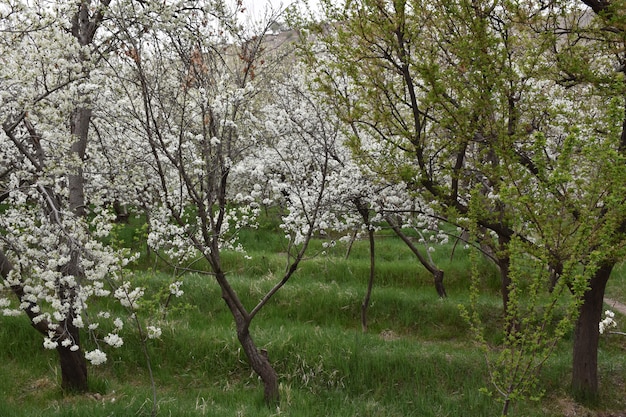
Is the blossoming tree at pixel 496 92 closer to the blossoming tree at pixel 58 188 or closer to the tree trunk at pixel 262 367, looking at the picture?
the tree trunk at pixel 262 367

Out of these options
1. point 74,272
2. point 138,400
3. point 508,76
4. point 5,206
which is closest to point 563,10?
point 508,76

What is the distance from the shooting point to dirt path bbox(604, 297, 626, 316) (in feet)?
32.9

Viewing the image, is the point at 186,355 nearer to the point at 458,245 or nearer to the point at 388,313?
the point at 388,313

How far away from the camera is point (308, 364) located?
24.0 ft

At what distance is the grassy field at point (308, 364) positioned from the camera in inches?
244

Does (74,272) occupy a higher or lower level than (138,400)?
higher

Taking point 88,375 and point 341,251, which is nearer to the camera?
point 88,375

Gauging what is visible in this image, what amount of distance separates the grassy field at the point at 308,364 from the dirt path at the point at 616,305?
913mm

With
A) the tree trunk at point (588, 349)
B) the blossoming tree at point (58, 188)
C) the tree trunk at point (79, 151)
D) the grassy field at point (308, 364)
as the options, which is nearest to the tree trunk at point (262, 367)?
the grassy field at point (308, 364)

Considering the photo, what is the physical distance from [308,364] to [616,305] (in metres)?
6.77

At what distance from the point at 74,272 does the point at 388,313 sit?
5.61 m

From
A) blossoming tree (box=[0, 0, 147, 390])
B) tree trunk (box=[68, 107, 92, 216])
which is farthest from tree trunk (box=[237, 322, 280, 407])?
tree trunk (box=[68, 107, 92, 216])

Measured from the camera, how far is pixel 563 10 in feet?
19.8

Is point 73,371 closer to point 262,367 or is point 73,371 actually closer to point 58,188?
point 262,367
